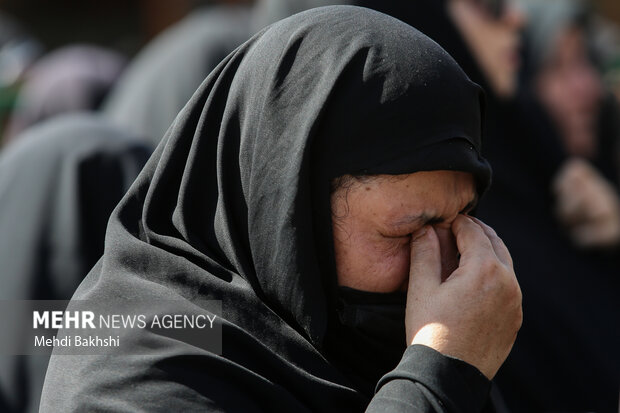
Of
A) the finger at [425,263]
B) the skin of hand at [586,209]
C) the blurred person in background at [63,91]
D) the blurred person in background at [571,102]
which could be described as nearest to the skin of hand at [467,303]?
the finger at [425,263]

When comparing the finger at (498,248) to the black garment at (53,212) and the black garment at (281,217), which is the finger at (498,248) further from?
the black garment at (53,212)

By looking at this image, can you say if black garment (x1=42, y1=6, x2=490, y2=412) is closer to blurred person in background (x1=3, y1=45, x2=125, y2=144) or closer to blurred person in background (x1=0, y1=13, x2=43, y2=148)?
blurred person in background (x1=3, y1=45, x2=125, y2=144)

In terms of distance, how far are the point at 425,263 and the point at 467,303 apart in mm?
117

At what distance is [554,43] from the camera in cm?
532

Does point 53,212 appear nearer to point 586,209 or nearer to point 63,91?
point 586,209

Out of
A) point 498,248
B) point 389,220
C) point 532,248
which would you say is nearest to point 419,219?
point 389,220

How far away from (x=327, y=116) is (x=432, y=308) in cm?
39

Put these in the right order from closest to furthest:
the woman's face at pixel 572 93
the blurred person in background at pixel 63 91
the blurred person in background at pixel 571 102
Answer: the blurred person in background at pixel 571 102
the woman's face at pixel 572 93
the blurred person in background at pixel 63 91

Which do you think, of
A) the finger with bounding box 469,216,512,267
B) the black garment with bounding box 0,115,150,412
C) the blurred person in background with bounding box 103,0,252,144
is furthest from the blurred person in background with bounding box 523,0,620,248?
the finger with bounding box 469,216,512,267

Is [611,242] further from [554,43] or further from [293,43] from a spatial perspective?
[293,43]

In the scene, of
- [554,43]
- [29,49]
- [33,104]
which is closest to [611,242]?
[554,43]

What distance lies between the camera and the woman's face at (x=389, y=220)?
5.95 ft

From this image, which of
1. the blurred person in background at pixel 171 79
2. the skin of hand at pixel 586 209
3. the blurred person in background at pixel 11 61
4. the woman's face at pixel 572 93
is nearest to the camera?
the skin of hand at pixel 586 209

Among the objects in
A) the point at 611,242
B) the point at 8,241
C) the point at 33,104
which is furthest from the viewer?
the point at 33,104
